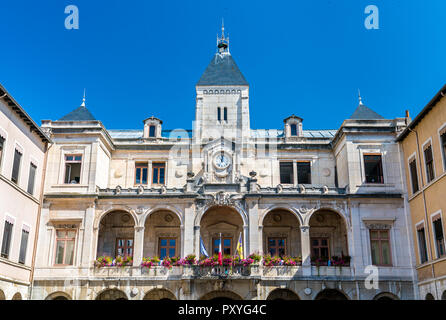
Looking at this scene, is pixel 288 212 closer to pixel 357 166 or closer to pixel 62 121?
pixel 357 166

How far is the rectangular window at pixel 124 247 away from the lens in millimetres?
35812

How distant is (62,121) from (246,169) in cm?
1454

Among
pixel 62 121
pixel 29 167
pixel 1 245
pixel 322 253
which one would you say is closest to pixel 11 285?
pixel 1 245

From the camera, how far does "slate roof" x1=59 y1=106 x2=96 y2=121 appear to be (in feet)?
124

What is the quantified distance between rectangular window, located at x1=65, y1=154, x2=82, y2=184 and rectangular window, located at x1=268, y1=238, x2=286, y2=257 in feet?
49.3

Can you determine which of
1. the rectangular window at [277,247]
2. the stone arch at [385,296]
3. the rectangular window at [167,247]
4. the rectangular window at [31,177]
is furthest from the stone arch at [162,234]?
the stone arch at [385,296]

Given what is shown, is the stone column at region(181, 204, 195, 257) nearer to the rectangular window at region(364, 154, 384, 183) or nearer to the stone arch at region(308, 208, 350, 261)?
the stone arch at region(308, 208, 350, 261)

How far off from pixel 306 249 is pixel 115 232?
561 inches

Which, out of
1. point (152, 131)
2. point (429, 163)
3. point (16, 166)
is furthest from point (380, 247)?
point (16, 166)

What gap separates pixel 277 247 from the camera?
36125 mm

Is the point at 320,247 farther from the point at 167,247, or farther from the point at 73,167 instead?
the point at 73,167

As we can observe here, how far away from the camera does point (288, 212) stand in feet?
119

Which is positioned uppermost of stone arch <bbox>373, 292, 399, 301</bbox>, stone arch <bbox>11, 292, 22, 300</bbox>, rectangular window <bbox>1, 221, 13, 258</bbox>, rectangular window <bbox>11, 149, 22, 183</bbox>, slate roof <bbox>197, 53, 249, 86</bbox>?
slate roof <bbox>197, 53, 249, 86</bbox>

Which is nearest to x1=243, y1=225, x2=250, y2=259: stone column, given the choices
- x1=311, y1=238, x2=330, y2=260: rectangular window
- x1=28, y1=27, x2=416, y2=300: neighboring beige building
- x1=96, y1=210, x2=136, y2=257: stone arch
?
x1=28, y1=27, x2=416, y2=300: neighboring beige building
